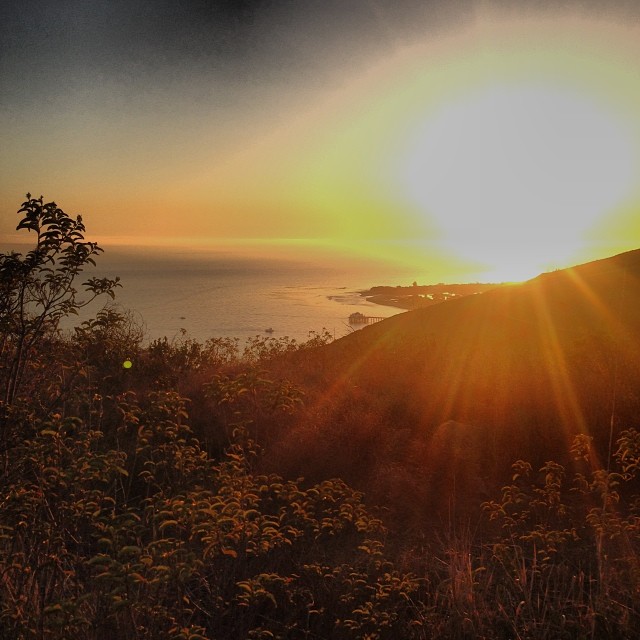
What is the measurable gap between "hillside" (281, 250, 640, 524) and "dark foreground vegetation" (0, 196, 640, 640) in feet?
0.19

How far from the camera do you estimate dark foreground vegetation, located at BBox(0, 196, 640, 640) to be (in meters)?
5.24

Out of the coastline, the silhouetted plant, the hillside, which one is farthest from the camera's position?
the coastline

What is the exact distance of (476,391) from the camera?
41.8 ft

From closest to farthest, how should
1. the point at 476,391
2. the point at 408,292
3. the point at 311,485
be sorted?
the point at 311,485 < the point at 476,391 < the point at 408,292

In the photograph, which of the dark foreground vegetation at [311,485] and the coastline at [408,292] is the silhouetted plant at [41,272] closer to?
the dark foreground vegetation at [311,485]

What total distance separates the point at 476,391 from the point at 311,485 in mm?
4683

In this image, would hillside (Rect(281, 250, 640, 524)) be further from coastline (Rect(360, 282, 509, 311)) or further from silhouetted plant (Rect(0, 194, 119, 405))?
coastline (Rect(360, 282, 509, 311))

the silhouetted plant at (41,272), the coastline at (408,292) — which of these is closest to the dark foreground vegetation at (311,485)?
the silhouetted plant at (41,272)

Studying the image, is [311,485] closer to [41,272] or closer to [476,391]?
[476,391]

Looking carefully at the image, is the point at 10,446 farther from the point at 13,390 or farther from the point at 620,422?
the point at 620,422

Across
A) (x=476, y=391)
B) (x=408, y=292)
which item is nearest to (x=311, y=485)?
(x=476, y=391)

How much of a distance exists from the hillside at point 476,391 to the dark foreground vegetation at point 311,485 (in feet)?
0.19

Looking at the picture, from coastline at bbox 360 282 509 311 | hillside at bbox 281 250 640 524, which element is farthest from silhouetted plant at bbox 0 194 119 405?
coastline at bbox 360 282 509 311

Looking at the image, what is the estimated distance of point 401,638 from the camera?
19.4 ft
